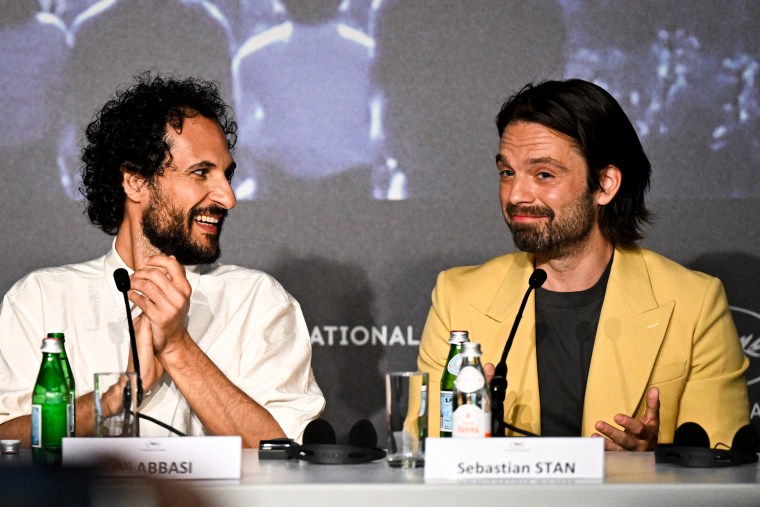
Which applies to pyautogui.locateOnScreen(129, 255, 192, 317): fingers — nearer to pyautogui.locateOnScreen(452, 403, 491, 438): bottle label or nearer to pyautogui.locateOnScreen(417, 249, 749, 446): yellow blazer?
pyautogui.locateOnScreen(417, 249, 749, 446): yellow blazer

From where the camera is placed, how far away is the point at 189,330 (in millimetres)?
2516

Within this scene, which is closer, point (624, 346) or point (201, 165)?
point (624, 346)

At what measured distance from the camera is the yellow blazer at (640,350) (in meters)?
2.38

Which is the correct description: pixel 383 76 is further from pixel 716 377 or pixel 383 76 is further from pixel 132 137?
pixel 716 377

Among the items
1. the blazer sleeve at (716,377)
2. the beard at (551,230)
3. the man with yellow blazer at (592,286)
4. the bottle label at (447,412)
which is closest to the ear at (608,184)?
the man with yellow blazer at (592,286)

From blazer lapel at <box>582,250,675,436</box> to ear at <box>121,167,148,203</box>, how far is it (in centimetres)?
123

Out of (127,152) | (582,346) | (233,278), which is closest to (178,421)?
(233,278)

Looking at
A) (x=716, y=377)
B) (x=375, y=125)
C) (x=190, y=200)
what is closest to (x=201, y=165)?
(x=190, y=200)

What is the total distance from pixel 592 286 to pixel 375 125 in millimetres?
972

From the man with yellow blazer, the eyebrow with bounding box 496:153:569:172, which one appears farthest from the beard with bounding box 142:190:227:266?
the eyebrow with bounding box 496:153:569:172

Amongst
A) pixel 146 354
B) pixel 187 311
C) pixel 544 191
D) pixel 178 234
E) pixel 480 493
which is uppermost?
pixel 544 191

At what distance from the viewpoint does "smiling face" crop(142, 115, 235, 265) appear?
100 inches

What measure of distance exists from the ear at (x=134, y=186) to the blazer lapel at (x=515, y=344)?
3.02 ft

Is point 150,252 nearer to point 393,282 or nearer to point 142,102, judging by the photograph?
point 142,102
